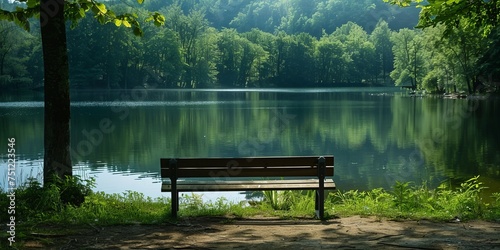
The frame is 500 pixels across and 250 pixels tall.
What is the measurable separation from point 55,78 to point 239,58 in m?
118

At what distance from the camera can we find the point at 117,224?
6645mm

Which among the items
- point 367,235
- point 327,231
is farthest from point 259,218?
point 367,235

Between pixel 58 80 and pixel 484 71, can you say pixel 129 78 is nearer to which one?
pixel 484 71

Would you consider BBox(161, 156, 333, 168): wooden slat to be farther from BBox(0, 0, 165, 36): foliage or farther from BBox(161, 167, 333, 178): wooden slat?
BBox(0, 0, 165, 36): foliage

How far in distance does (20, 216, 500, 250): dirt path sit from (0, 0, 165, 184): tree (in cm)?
197

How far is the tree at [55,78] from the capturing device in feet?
25.1

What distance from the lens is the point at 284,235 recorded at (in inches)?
237

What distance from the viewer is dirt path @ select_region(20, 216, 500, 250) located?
5.54 m

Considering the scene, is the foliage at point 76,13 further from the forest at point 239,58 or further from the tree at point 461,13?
the forest at point 239,58

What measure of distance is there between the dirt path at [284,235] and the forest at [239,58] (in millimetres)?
41009

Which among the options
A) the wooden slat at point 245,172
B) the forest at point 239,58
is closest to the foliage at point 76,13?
the wooden slat at point 245,172

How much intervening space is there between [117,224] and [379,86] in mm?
138158

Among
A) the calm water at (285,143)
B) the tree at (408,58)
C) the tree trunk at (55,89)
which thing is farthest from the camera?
the tree at (408,58)

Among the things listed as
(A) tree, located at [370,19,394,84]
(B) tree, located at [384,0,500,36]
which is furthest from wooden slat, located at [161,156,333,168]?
(A) tree, located at [370,19,394,84]
